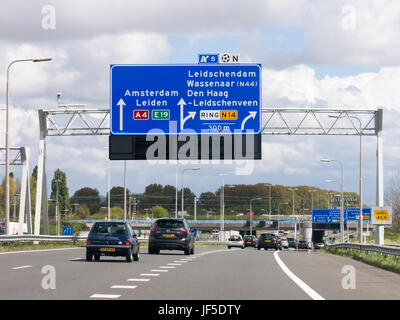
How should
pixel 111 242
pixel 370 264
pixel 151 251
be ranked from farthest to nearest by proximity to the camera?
pixel 151 251 → pixel 370 264 → pixel 111 242

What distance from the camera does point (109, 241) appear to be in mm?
27031

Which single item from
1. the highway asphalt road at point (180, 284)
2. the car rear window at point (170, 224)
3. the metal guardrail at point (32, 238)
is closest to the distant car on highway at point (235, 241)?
the metal guardrail at point (32, 238)

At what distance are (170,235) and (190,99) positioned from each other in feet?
24.5

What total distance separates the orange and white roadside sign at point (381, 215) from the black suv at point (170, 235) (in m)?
12.7

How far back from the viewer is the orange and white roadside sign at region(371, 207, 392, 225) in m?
44.4

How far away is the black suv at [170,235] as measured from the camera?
3578 cm

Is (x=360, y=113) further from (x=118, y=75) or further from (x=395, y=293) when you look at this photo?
(x=395, y=293)

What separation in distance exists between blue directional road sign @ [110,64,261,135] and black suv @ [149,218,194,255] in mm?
5572

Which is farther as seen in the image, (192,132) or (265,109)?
(265,109)

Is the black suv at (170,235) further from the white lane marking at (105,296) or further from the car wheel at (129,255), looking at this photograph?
the white lane marking at (105,296)

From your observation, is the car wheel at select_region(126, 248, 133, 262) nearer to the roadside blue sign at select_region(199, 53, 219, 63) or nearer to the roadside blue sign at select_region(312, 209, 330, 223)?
the roadside blue sign at select_region(199, 53, 219, 63)
